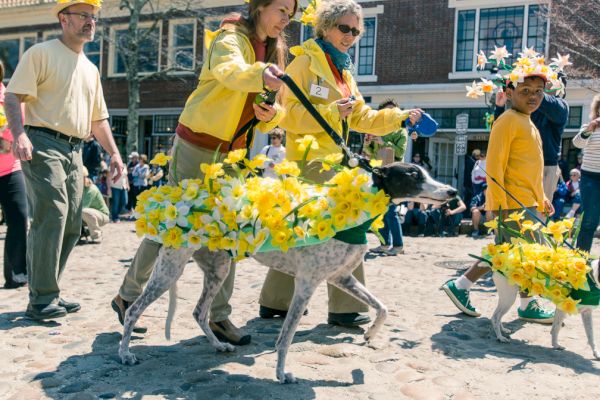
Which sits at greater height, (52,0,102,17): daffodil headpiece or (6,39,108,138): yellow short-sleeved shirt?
(52,0,102,17): daffodil headpiece

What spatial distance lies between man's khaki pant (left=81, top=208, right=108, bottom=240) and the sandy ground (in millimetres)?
4087

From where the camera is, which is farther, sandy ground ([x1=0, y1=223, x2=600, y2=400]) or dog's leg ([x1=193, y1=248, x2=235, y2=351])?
dog's leg ([x1=193, y1=248, x2=235, y2=351])

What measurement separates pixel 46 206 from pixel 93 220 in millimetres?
5356

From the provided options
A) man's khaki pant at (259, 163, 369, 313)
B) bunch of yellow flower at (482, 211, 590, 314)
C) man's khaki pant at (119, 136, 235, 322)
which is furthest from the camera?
man's khaki pant at (259, 163, 369, 313)

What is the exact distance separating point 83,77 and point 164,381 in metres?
2.59

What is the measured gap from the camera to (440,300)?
5715 millimetres

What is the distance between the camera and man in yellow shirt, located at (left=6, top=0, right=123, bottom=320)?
4.38 meters

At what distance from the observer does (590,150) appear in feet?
21.2

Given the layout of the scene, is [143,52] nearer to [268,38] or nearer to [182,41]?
[182,41]

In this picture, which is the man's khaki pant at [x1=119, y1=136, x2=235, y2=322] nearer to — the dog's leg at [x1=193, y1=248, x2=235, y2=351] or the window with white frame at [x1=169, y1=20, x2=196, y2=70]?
the dog's leg at [x1=193, y1=248, x2=235, y2=351]

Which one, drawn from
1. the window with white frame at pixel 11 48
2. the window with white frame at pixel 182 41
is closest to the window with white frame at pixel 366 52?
the window with white frame at pixel 182 41

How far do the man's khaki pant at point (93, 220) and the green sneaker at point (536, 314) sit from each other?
6869mm

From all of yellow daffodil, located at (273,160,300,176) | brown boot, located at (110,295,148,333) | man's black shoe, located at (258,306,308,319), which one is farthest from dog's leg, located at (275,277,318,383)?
man's black shoe, located at (258,306,308,319)

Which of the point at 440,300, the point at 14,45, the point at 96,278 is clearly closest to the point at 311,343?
the point at 440,300
